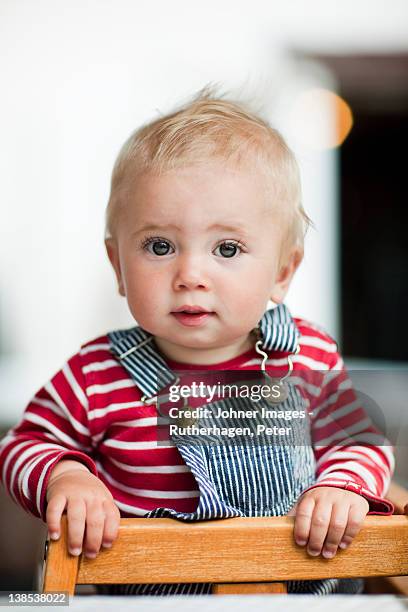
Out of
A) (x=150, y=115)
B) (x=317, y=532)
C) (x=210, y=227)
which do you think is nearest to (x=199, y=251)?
(x=210, y=227)

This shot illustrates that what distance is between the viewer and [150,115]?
5.77 feet

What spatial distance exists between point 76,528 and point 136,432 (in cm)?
15

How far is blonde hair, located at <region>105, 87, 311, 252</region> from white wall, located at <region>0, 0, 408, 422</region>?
1213 millimetres

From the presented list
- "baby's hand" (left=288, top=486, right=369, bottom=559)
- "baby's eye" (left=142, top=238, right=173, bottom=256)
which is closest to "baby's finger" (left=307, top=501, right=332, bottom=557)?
"baby's hand" (left=288, top=486, right=369, bottom=559)

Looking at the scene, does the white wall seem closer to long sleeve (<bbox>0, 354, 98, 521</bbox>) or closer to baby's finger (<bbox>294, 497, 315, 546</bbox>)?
long sleeve (<bbox>0, 354, 98, 521</bbox>)

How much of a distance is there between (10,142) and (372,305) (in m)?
1.11

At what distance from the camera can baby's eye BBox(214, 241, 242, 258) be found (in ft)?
1.90

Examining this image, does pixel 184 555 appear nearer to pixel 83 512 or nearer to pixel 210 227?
pixel 83 512

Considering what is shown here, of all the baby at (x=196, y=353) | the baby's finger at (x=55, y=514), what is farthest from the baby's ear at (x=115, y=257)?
the baby's finger at (x=55, y=514)

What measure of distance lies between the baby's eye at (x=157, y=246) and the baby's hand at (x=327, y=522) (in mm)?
220

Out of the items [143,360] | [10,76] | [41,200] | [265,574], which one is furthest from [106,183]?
[265,574]

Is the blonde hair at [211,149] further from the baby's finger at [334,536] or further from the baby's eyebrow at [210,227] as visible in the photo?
the baby's finger at [334,536]

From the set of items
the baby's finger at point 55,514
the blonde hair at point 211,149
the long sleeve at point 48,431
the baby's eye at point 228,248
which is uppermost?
the blonde hair at point 211,149

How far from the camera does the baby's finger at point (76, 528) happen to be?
0.48m
